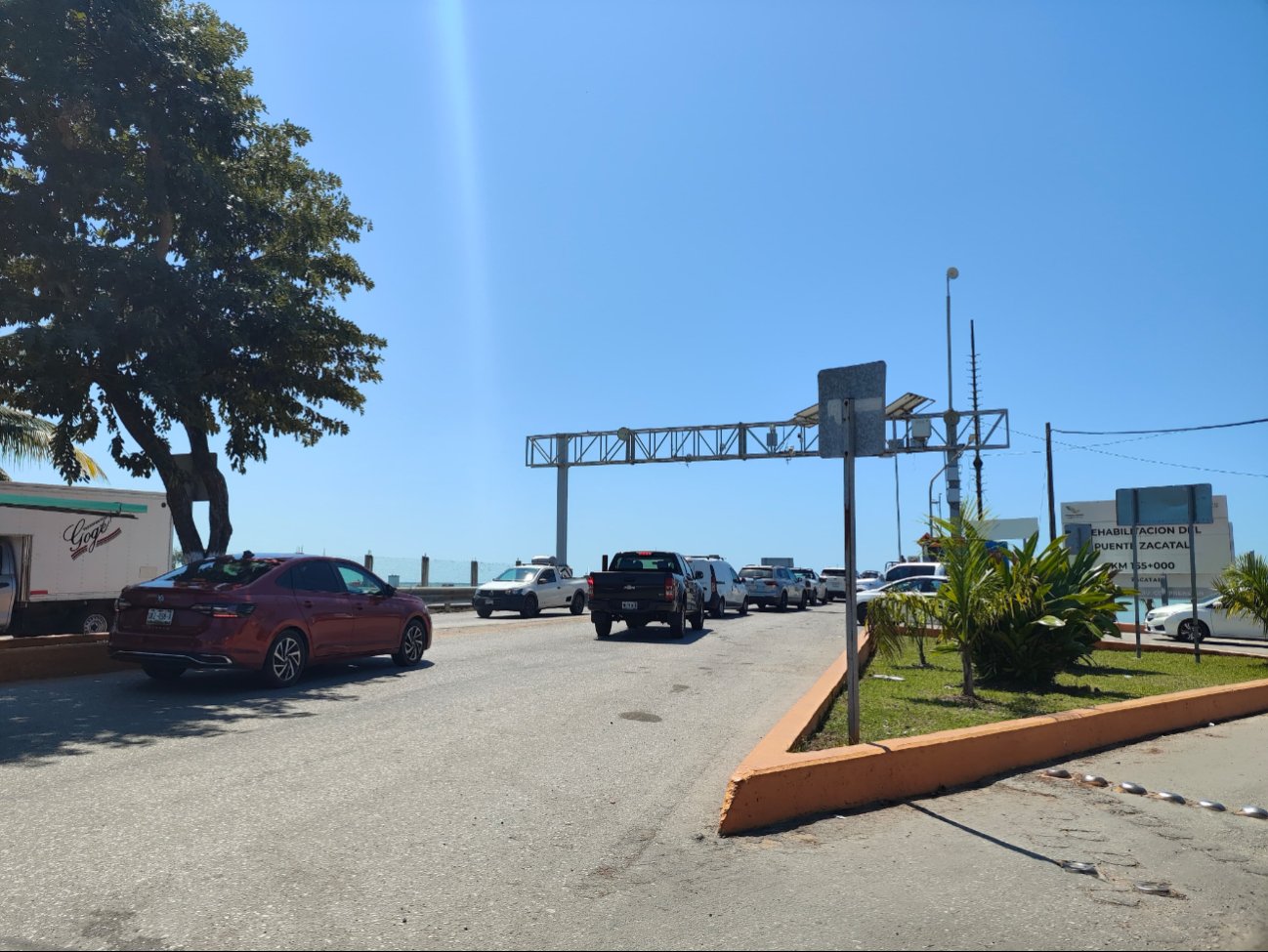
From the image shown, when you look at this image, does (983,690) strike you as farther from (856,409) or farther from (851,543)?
(856,409)

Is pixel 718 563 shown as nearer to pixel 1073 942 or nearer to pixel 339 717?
pixel 339 717

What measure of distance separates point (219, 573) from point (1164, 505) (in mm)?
14401

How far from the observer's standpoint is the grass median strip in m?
8.78

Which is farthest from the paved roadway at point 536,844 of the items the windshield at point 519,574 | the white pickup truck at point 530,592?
the windshield at point 519,574

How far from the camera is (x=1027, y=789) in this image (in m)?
6.99

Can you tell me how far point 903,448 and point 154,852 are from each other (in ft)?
134

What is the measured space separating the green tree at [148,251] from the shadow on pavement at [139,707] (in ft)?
17.8

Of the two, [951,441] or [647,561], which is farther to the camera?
[951,441]

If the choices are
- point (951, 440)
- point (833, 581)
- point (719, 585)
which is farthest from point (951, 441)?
point (719, 585)

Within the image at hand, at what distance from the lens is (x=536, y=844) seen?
554cm

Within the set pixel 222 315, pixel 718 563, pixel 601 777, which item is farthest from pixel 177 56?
pixel 718 563

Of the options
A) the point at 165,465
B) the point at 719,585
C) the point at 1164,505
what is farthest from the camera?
the point at 719,585

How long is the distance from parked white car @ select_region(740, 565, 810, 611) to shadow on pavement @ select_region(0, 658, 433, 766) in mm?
22846

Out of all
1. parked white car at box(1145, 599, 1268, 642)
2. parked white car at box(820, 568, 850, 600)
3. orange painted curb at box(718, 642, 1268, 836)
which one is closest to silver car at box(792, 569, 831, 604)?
parked white car at box(820, 568, 850, 600)
